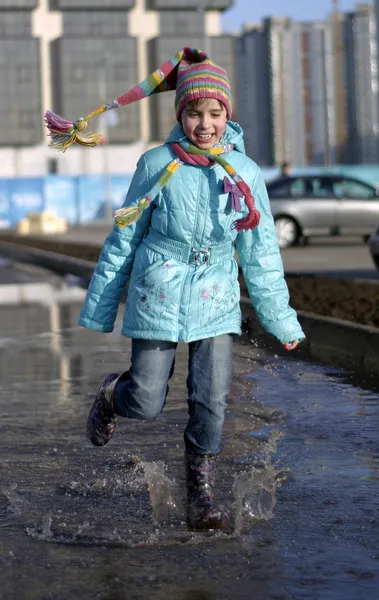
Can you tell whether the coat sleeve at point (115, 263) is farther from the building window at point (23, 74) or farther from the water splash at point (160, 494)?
the building window at point (23, 74)

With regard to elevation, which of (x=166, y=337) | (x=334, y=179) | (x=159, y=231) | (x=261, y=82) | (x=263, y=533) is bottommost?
(x=263, y=533)

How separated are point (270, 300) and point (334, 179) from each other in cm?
2437

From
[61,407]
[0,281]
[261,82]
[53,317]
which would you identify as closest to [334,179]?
[0,281]

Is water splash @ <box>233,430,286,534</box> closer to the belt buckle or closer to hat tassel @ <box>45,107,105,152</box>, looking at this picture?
the belt buckle

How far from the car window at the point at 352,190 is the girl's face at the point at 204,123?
24.3m

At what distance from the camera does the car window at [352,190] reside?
2895 centimetres

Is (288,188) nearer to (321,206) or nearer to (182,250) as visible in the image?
A: (321,206)

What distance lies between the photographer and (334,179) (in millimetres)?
28953

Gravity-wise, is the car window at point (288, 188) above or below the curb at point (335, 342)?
above

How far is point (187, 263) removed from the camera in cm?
474

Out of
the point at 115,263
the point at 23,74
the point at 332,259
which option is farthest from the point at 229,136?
the point at 23,74

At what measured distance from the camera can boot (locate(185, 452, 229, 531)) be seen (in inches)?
181

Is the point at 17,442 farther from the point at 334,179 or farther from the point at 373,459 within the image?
the point at 334,179

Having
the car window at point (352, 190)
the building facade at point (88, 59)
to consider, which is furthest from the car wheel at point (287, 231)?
the building facade at point (88, 59)
